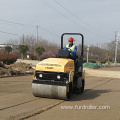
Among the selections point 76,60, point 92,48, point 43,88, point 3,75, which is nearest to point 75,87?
point 76,60

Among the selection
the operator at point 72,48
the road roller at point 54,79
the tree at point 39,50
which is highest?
the tree at point 39,50

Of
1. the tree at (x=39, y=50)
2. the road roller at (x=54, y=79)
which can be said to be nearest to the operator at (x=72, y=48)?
the road roller at (x=54, y=79)

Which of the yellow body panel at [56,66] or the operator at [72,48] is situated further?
the operator at [72,48]

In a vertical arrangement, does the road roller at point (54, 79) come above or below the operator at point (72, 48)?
below

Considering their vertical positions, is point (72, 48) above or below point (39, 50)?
below

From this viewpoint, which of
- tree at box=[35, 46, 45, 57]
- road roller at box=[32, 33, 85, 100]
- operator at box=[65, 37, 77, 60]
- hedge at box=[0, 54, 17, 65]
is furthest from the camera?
tree at box=[35, 46, 45, 57]

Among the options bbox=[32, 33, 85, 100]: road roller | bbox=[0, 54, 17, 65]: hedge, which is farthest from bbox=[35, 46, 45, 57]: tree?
bbox=[32, 33, 85, 100]: road roller

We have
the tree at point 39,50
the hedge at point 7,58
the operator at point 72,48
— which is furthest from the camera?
the tree at point 39,50

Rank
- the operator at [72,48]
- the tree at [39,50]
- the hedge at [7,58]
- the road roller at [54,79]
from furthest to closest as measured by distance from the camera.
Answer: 1. the tree at [39,50]
2. the hedge at [7,58]
3. the operator at [72,48]
4. the road roller at [54,79]

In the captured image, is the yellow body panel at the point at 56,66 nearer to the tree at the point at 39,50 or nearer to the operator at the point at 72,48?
the operator at the point at 72,48

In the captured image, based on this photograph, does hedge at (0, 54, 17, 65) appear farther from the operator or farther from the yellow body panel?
the yellow body panel

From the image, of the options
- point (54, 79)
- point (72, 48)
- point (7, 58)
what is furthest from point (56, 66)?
point (7, 58)

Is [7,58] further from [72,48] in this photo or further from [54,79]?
[54,79]

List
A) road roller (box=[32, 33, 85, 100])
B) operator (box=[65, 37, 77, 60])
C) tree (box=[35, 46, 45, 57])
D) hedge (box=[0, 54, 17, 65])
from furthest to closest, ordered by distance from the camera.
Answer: tree (box=[35, 46, 45, 57]) → hedge (box=[0, 54, 17, 65]) → operator (box=[65, 37, 77, 60]) → road roller (box=[32, 33, 85, 100])
